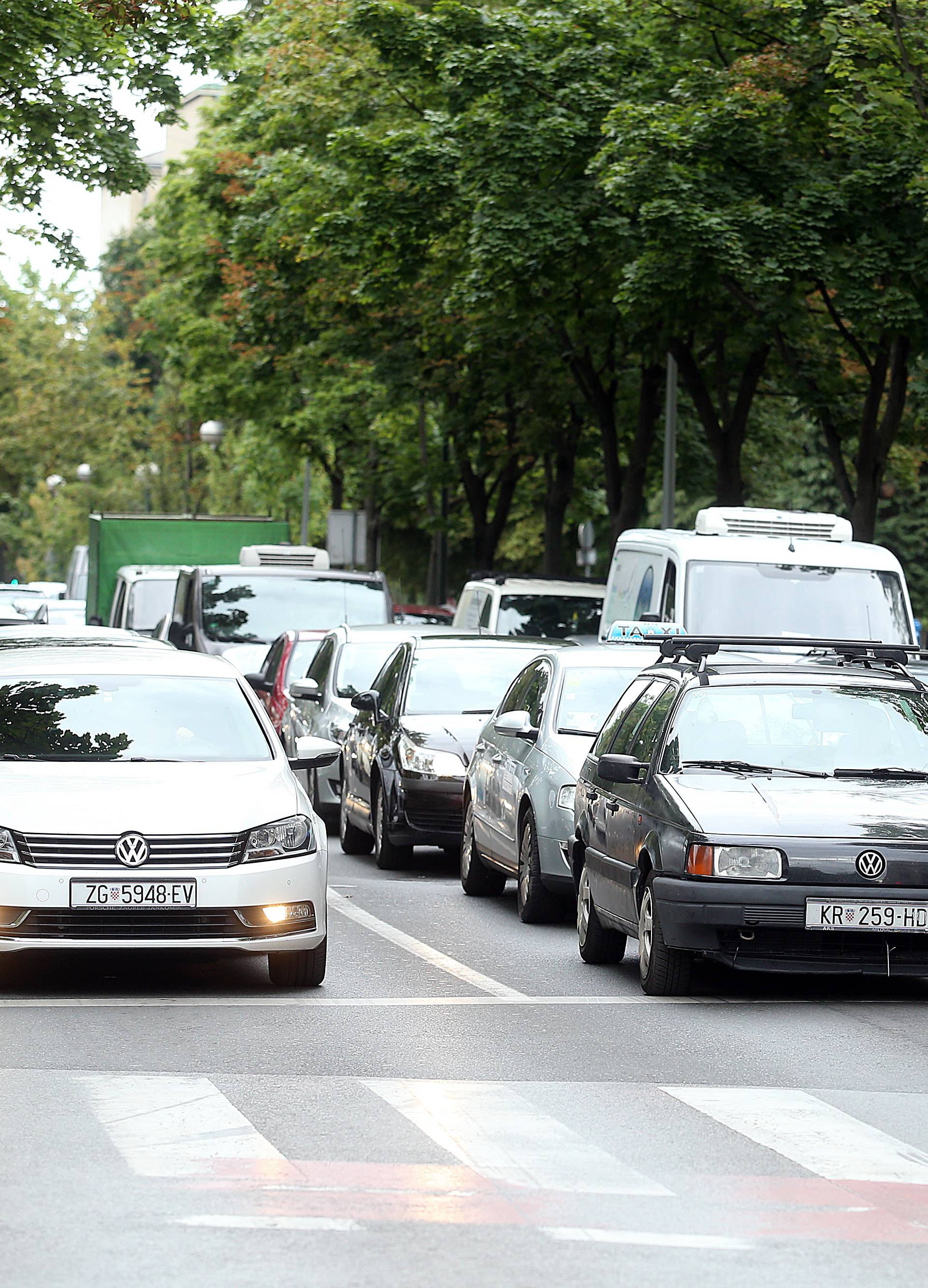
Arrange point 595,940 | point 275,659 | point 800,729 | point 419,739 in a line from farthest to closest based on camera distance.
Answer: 1. point 275,659
2. point 419,739
3. point 595,940
4. point 800,729

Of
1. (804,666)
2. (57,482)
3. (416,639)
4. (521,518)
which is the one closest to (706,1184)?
(804,666)

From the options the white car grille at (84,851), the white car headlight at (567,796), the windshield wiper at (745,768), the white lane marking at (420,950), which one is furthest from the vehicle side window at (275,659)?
the white car grille at (84,851)

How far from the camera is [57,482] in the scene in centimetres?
8188

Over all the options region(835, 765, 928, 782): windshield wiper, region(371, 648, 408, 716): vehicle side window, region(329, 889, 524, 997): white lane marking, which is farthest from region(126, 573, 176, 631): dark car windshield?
region(835, 765, 928, 782): windshield wiper

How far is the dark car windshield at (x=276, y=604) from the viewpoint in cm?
2695

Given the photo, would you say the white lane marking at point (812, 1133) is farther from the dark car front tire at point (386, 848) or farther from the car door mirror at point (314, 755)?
the dark car front tire at point (386, 848)

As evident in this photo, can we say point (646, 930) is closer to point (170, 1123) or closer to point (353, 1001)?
point (353, 1001)

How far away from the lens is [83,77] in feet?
74.2

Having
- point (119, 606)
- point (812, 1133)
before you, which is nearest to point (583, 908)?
point (812, 1133)

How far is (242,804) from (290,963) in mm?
795

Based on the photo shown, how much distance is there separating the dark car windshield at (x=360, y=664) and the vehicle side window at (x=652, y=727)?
9.01 m

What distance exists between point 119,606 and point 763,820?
23096mm

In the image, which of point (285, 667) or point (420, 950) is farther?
point (285, 667)

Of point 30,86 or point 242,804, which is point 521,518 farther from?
point 242,804
